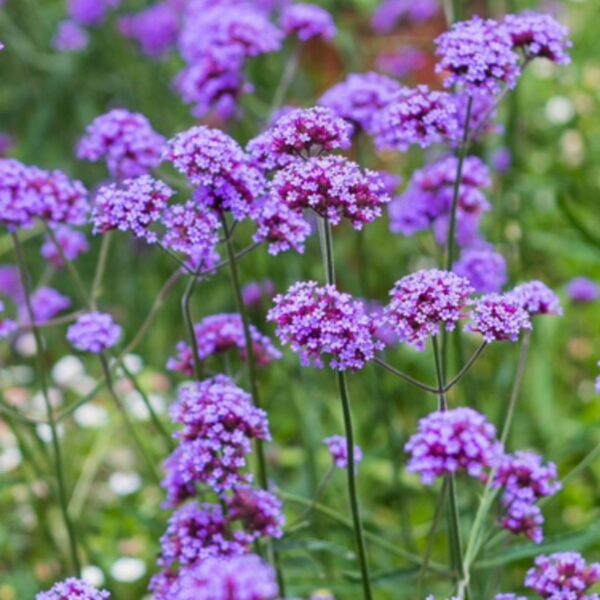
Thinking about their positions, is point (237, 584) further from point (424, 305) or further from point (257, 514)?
point (257, 514)

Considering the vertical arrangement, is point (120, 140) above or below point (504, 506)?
above

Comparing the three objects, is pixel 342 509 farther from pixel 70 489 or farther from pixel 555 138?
pixel 555 138

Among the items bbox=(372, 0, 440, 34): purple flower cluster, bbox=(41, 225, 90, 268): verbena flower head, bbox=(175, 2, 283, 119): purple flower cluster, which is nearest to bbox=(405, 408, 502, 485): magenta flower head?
bbox=(175, 2, 283, 119): purple flower cluster

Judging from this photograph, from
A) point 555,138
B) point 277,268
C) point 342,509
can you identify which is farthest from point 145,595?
point 555,138

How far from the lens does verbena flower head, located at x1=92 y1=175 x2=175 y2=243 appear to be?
5.91 feet

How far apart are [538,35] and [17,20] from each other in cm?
364

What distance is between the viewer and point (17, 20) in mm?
5273

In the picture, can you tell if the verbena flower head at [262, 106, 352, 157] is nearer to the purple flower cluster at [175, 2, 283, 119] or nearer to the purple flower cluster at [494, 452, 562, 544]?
the purple flower cluster at [494, 452, 562, 544]

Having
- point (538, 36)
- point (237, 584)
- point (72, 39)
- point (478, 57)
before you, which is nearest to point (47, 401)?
point (478, 57)

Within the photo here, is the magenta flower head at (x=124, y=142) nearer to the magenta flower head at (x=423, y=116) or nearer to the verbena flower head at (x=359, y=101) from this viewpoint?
the verbena flower head at (x=359, y=101)

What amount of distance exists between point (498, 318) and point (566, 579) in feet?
1.32

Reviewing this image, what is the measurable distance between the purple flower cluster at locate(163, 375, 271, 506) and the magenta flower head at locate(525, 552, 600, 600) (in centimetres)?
47

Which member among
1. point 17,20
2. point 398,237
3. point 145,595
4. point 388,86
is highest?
point 17,20

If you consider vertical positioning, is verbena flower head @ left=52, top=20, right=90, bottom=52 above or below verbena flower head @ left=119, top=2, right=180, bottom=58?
above
